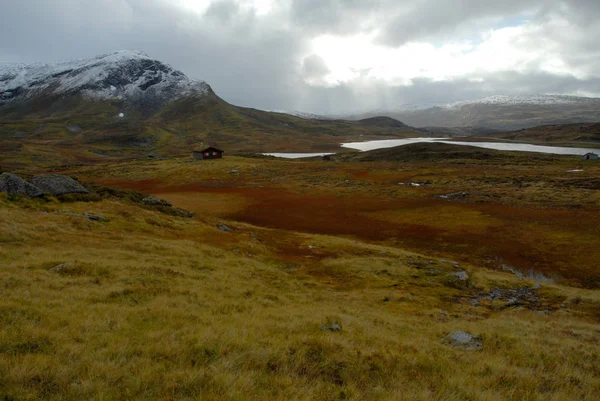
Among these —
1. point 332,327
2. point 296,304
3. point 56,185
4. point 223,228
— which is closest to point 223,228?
point 223,228

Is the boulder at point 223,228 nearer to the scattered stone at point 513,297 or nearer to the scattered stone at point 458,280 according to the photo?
the scattered stone at point 458,280

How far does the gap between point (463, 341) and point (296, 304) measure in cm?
793

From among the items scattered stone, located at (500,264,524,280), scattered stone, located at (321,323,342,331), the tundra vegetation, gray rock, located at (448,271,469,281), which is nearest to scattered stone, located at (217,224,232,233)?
the tundra vegetation

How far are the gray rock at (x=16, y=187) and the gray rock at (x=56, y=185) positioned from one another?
154 centimetres

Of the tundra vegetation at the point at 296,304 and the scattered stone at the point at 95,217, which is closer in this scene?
the tundra vegetation at the point at 296,304

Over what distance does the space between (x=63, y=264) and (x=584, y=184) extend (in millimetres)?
85447

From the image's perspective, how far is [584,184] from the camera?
68.5 metres

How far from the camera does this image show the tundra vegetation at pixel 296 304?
28.2ft

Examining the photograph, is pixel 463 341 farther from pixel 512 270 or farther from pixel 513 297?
pixel 512 270

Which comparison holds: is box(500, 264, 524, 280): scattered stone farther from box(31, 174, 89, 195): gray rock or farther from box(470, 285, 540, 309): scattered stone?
box(31, 174, 89, 195): gray rock

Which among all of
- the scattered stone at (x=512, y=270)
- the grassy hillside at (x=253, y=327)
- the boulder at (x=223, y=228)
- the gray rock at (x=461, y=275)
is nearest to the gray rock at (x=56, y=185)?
the grassy hillside at (x=253, y=327)

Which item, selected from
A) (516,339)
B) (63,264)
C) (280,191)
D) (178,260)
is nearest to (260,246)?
(178,260)

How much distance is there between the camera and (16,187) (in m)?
34.3

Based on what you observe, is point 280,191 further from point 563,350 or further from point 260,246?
point 563,350
